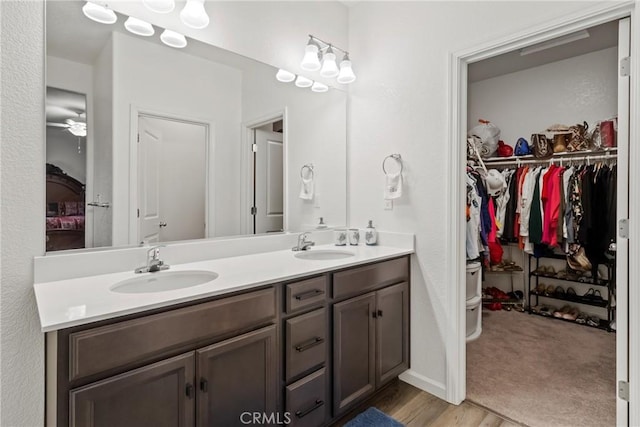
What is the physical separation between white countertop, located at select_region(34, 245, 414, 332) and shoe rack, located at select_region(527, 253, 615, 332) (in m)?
2.54

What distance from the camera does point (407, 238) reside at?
228cm

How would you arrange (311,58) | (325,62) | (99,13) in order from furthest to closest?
(325,62) → (311,58) → (99,13)

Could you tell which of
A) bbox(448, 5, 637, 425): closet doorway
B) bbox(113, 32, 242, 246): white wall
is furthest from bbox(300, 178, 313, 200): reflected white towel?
bbox(448, 5, 637, 425): closet doorway

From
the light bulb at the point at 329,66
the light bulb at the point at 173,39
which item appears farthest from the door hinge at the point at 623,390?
the light bulb at the point at 173,39

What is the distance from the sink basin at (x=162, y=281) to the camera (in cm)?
148

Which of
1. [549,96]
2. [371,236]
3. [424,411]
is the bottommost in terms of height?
[424,411]

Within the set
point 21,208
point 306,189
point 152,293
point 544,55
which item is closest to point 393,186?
point 306,189

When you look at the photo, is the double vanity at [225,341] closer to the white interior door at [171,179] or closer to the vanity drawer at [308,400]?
the vanity drawer at [308,400]

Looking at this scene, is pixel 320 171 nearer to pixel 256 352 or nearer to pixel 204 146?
pixel 204 146

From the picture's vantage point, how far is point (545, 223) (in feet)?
10.8

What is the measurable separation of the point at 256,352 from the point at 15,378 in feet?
2.83

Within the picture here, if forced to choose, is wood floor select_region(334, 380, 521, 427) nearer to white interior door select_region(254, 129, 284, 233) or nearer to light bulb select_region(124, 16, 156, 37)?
white interior door select_region(254, 129, 284, 233)

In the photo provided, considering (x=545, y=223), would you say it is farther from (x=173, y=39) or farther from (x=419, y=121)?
(x=173, y=39)

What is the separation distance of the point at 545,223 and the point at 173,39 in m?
3.42
